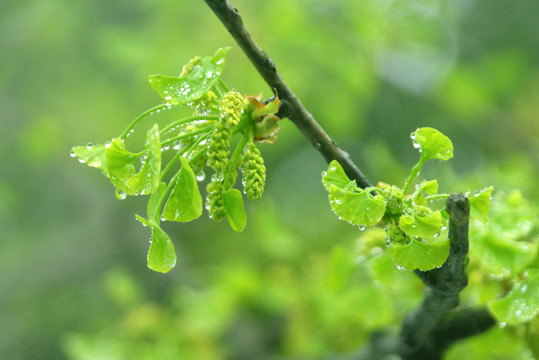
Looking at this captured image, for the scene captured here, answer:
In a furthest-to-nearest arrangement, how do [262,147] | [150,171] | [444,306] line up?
[262,147] → [444,306] → [150,171]

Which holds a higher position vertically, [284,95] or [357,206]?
[284,95]

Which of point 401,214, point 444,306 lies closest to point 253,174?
point 401,214

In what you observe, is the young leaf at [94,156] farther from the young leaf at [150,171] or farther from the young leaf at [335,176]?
the young leaf at [335,176]

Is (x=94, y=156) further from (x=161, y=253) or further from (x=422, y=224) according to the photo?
(x=422, y=224)

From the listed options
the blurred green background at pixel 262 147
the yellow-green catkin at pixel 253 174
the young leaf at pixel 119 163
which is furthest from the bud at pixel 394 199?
the blurred green background at pixel 262 147

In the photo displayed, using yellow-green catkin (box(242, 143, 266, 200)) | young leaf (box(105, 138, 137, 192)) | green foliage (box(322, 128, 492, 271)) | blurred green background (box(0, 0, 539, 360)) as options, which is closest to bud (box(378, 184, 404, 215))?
green foliage (box(322, 128, 492, 271))

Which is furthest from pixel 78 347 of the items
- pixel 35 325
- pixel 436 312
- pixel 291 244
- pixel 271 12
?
pixel 271 12

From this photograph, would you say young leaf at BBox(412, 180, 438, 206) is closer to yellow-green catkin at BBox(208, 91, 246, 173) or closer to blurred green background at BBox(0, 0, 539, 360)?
yellow-green catkin at BBox(208, 91, 246, 173)
